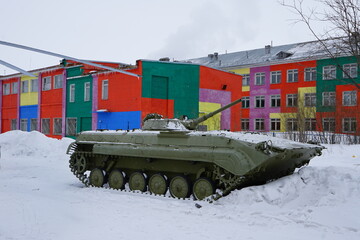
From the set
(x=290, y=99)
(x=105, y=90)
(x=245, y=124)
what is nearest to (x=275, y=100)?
(x=290, y=99)

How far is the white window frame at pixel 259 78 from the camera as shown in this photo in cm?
3662

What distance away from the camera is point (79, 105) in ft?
86.7

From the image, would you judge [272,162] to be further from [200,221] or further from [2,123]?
[2,123]

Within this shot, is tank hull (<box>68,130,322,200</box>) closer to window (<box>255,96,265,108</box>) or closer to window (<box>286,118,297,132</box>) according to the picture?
window (<box>286,118,297,132</box>)

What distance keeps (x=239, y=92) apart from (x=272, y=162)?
19.3m

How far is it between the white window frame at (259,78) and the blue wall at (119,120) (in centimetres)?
1778

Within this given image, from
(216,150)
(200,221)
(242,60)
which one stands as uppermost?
(242,60)

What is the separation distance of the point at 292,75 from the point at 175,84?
15.1 m

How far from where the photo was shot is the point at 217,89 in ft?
83.7

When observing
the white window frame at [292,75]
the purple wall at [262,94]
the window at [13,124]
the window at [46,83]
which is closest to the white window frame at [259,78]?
the purple wall at [262,94]

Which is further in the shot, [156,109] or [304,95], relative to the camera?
[304,95]

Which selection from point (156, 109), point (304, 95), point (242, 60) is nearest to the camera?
point (156, 109)

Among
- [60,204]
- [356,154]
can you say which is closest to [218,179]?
[60,204]

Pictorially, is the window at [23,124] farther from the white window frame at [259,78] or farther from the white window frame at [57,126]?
the white window frame at [259,78]
